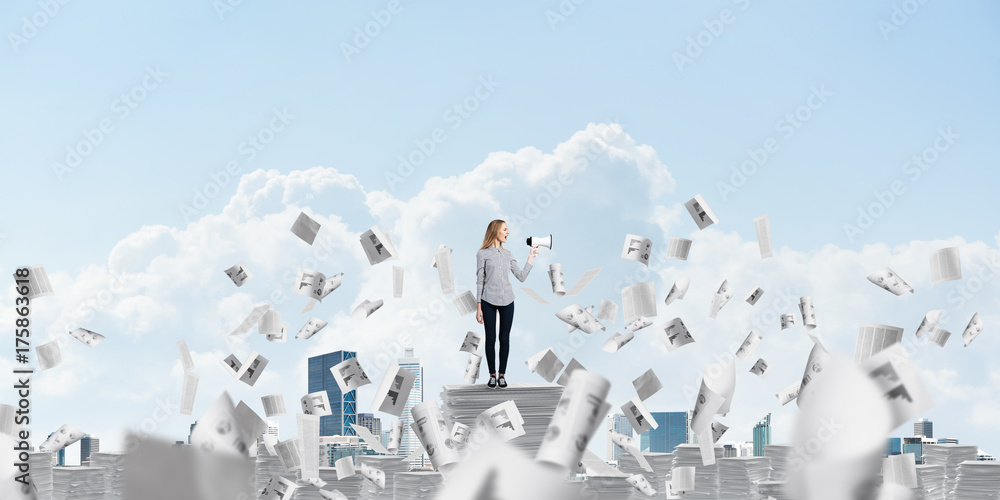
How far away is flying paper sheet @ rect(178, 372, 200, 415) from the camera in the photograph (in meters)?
8.26

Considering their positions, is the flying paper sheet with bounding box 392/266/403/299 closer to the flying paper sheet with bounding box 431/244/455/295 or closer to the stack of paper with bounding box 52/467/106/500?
the flying paper sheet with bounding box 431/244/455/295

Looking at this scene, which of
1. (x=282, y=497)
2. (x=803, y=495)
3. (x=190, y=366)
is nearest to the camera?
(x=803, y=495)

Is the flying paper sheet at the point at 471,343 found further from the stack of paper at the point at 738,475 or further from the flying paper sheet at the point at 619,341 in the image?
the stack of paper at the point at 738,475

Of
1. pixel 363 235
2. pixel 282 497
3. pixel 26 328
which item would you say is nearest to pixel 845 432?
pixel 26 328

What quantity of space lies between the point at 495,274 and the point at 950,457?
5274 millimetres

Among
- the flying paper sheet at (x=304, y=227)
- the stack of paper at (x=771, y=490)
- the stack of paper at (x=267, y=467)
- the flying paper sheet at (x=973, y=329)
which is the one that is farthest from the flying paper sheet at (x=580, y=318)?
the flying paper sheet at (x=973, y=329)

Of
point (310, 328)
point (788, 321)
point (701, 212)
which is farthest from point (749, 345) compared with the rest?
point (310, 328)

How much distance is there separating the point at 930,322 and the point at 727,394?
480cm

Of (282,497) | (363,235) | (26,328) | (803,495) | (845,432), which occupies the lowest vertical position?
(282,497)

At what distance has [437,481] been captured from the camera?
7.16m

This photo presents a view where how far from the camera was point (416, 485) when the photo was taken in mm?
7258

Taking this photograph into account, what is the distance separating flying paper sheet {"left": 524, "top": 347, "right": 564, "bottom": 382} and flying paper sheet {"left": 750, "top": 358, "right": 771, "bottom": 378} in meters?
2.26

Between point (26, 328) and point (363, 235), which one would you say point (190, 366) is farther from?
point (26, 328)

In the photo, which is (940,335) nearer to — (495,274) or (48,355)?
(495,274)
